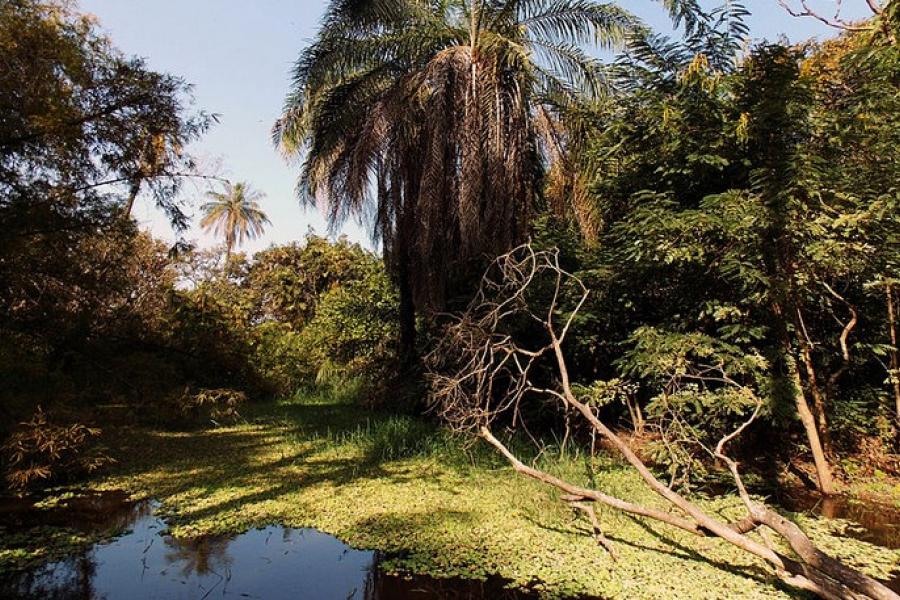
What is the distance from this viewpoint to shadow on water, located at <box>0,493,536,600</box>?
411cm

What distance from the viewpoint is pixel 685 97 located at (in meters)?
7.15

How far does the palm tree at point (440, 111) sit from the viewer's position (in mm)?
9047

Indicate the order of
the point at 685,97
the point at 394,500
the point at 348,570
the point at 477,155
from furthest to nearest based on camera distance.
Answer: the point at 477,155 → the point at 685,97 → the point at 394,500 → the point at 348,570

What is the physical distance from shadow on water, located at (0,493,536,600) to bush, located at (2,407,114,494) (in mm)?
632

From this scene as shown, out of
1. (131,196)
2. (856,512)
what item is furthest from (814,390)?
(131,196)

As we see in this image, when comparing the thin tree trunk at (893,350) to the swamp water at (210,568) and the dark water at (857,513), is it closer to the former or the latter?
the dark water at (857,513)

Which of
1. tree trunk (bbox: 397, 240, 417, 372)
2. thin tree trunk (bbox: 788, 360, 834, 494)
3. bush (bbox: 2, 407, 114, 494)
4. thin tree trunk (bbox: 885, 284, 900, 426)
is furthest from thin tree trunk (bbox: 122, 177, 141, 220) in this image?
thin tree trunk (bbox: 885, 284, 900, 426)

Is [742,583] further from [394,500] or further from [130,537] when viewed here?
[130,537]

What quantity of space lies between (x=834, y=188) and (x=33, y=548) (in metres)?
8.67

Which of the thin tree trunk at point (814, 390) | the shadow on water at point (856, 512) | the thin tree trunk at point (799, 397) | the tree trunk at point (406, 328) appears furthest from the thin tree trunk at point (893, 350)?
the tree trunk at point (406, 328)

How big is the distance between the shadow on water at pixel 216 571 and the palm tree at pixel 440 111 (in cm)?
537

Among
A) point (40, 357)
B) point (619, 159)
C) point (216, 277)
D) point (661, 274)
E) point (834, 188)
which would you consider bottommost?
point (40, 357)

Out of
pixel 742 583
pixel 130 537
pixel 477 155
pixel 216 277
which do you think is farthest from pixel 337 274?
pixel 742 583

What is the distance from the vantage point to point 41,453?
6312mm
